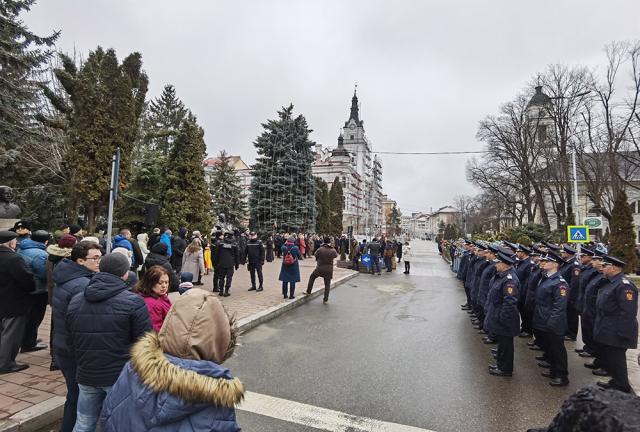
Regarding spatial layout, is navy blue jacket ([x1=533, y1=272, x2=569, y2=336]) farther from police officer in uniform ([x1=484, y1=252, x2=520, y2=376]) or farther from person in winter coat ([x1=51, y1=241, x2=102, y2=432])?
person in winter coat ([x1=51, y1=241, x2=102, y2=432])

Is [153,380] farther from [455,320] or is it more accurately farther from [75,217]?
[75,217]

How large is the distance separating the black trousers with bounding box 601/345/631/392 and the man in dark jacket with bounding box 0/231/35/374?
8.16 meters

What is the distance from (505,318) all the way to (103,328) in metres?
5.29

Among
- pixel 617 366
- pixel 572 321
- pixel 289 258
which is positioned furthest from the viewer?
pixel 289 258

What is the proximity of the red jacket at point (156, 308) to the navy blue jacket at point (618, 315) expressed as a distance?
6.01 meters

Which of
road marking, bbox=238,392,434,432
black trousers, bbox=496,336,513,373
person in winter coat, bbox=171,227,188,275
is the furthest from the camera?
Answer: person in winter coat, bbox=171,227,188,275

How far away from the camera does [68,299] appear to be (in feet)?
11.6

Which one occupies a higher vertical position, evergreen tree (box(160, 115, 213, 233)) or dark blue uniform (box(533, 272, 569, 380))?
evergreen tree (box(160, 115, 213, 233))

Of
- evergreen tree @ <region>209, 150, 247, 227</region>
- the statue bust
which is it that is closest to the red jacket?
the statue bust

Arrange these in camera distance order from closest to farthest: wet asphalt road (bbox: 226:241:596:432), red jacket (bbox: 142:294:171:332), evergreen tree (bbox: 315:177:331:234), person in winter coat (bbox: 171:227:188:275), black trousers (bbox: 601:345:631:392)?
red jacket (bbox: 142:294:171:332), wet asphalt road (bbox: 226:241:596:432), black trousers (bbox: 601:345:631:392), person in winter coat (bbox: 171:227:188:275), evergreen tree (bbox: 315:177:331:234)

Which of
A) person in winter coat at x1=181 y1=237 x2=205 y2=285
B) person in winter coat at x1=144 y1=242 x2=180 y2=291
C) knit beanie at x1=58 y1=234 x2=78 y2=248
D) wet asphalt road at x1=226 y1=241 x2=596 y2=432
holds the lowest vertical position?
wet asphalt road at x1=226 y1=241 x2=596 y2=432

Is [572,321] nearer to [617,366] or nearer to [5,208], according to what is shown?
[617,366]

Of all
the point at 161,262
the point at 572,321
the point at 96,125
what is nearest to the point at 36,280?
the point at 161,262

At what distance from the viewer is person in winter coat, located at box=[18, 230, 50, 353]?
5.25m
